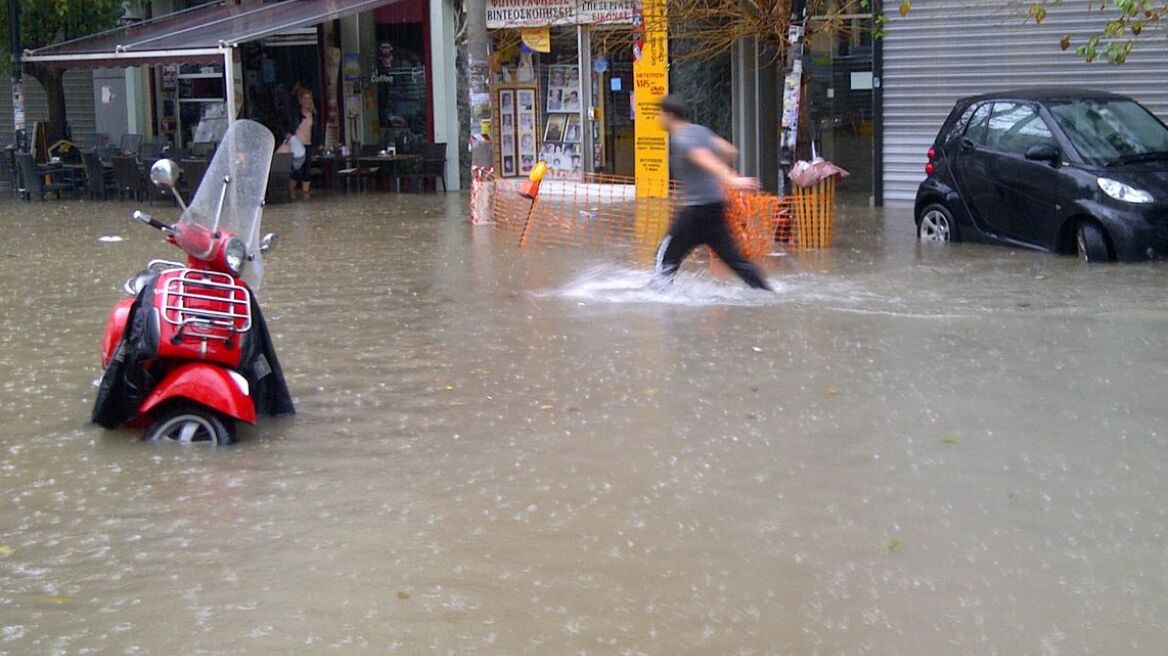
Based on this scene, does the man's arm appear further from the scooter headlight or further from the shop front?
the shop front

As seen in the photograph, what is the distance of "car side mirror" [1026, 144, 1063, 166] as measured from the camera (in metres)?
12.9

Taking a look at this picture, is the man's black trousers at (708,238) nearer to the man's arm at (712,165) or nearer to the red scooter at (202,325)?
the man's arm at (712,165)

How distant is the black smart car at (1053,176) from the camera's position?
12.5 m

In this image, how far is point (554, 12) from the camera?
22359 mm

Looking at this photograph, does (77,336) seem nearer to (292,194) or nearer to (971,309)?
(971,309)

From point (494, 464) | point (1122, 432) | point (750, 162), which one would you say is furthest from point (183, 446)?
point (750, 162)

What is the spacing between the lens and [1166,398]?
7738 millimetres

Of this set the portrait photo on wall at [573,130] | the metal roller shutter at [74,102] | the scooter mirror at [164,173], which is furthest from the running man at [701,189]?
the metal roller shutter at [74,102]

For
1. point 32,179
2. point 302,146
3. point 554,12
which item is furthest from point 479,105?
point 32,179

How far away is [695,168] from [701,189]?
17cm

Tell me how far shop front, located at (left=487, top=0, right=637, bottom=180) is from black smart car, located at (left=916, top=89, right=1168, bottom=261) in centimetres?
770

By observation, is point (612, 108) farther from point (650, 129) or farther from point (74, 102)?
point (74, 102)

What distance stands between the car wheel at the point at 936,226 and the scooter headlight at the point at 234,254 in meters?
9.10

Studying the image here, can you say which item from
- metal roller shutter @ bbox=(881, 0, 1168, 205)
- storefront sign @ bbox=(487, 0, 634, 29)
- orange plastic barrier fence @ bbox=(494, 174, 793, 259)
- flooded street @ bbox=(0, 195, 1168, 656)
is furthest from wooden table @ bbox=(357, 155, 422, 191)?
flooded street @ bbox=(0, 195, 1168, 656)
